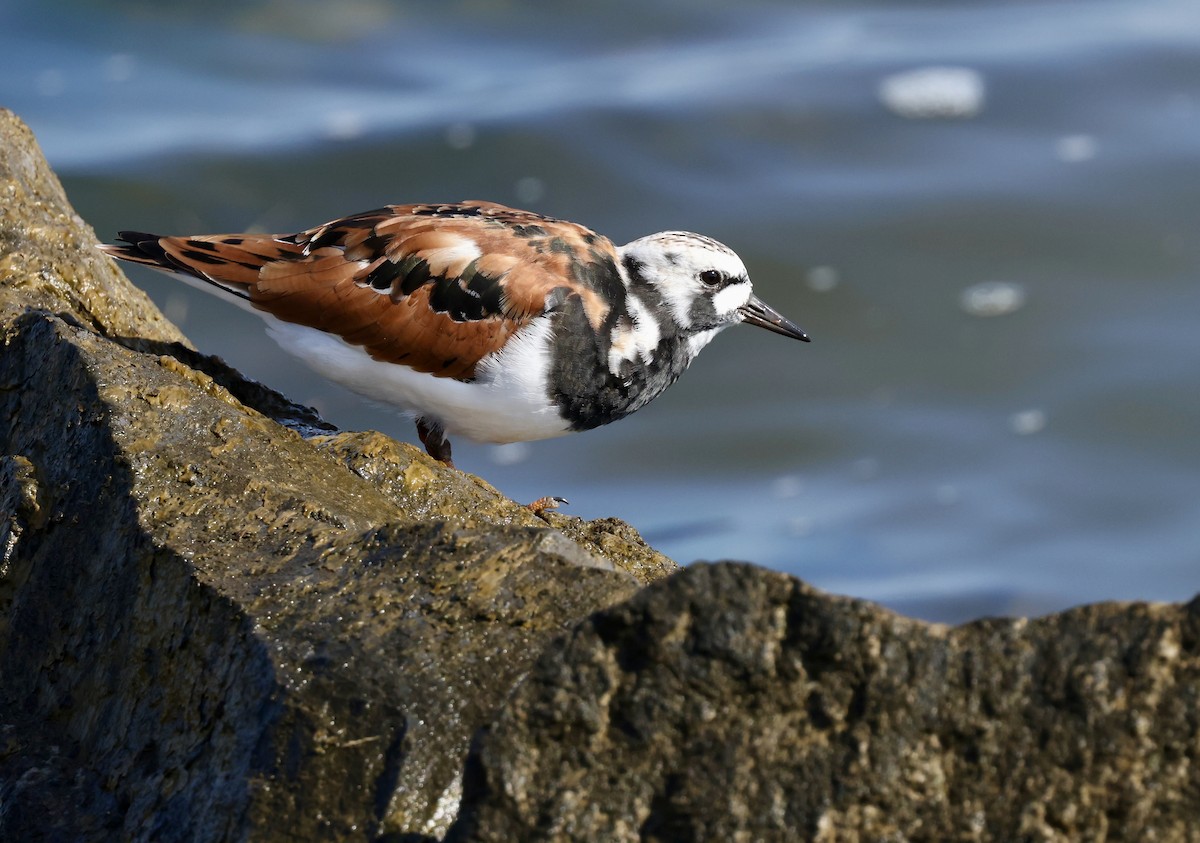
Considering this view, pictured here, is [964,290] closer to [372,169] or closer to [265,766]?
[372,169]

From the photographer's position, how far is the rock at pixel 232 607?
2232 mm

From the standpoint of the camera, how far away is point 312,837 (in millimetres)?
2166

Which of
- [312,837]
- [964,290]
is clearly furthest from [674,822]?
[964,290]

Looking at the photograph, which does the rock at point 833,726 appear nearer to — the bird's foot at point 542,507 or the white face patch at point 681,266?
the bird's foot at point 542,507

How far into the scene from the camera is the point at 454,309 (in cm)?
419

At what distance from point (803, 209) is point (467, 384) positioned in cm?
634

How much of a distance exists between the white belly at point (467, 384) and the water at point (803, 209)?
3.68m

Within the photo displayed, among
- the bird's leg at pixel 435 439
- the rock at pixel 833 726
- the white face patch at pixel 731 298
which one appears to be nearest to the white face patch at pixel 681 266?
the white face patch at pixel 731 298

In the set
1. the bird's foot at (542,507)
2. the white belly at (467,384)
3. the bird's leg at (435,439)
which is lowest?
the bird's foot at (542,507)

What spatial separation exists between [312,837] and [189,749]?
37 centimetres

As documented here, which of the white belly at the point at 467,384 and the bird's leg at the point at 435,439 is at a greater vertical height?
the white belly at the point at 467,384

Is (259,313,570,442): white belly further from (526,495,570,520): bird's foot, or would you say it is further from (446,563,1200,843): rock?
(446,563,1200,843): rock

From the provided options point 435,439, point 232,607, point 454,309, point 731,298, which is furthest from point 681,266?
point 232,607

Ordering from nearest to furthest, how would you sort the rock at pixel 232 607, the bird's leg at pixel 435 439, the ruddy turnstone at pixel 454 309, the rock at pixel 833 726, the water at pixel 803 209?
1. the rock at pixel 833 726
2. the rock at pixel 232 607
3. the ruddy turnstone at pixel 454 309
4. the bird's leg at pixel 435 439
5. the water at pixel 803 209
